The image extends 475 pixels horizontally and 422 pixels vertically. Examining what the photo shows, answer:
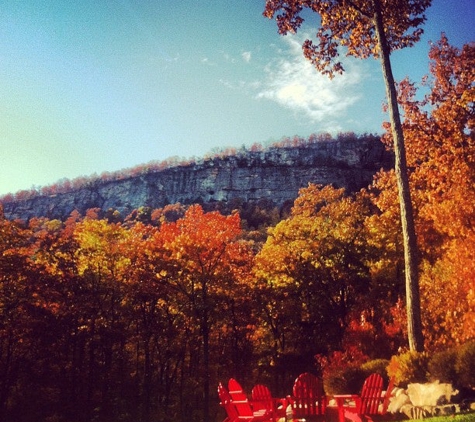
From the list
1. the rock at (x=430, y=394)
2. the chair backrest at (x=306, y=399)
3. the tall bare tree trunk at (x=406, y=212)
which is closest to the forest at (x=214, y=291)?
the tall bare tree trunk at (x=406, y=212)

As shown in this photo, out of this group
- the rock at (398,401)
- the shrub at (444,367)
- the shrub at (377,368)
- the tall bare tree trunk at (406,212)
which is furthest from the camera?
the shrub at (377,368)

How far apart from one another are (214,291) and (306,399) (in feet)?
49.3

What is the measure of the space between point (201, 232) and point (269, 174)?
105 m

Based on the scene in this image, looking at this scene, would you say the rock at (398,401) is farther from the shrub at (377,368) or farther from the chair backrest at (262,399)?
the chair backrest at (262,399)

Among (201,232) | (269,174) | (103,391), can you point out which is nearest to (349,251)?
(201,232)

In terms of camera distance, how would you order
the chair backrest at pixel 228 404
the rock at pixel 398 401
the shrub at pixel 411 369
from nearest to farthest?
the chair backrest at pixel 228 404 → the rock at pixel 398 401 → the shrub at pixel 411 369

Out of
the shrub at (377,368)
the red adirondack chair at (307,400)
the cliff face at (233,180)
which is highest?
the cliff face at (233,180)

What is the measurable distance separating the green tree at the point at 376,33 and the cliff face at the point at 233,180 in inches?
4170

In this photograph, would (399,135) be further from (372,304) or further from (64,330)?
(64,330)

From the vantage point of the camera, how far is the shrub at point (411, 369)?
344 inches

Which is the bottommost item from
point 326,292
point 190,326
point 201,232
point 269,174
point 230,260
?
point 190,326

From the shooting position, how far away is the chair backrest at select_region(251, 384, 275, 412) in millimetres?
7633

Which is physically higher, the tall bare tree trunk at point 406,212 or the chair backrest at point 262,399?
the tall bare tree trunk at point 406,212

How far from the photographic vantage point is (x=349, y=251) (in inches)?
910
